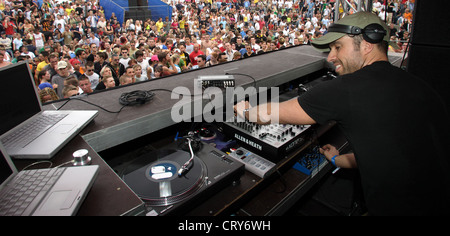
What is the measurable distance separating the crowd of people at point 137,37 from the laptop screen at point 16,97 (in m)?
2.33

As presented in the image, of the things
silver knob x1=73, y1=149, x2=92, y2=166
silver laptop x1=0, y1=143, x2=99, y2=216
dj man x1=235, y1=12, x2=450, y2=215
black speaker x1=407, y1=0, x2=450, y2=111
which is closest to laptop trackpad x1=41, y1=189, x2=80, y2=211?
silver laptop x1=0, y1=143, x2=99, y2=216

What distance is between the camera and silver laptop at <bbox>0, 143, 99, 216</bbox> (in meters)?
0.87

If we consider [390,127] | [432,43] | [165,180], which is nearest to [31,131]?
[165,180]

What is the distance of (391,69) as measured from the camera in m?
1.22

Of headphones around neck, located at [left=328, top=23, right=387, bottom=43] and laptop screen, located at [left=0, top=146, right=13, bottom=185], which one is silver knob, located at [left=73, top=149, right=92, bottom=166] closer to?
laptop screen, located at [left=0, top=146, right=13, bottom=185]

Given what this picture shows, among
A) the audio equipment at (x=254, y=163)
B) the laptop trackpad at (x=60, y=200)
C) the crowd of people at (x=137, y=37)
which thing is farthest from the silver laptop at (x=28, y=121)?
the crowd of people at (x=137, y=37)

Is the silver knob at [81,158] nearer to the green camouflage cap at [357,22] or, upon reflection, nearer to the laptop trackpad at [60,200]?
the laptop trackpad at [60,200]

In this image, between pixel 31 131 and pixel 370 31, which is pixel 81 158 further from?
pixel 370 31

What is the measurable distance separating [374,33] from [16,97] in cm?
164

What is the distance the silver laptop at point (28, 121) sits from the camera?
1.20 meters

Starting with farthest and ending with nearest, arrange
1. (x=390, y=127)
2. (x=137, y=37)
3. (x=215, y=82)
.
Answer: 1. (x=137, y=37)
2. (x=215, y=82)
3. (x=390, y=127)

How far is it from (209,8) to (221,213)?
60.3 ft

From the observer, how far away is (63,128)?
1.35m
